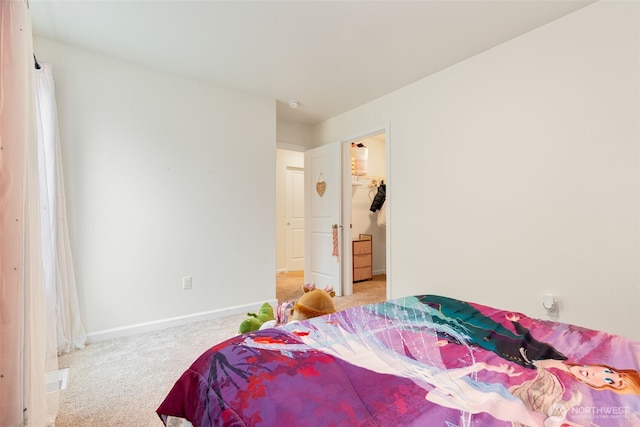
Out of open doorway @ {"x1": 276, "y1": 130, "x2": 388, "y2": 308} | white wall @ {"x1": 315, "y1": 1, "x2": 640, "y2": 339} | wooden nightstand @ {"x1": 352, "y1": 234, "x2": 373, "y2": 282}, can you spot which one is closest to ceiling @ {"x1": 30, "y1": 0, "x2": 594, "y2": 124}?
white wall @ {"x1": 315, "y1": 1, "x2": 640, "y2": 339}

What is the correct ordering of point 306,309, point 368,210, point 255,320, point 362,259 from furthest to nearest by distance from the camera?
point 368,210 → point 362,259 → point 255,320 → point 306,309

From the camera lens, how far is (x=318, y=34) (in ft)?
7.24

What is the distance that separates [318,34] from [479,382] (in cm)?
233

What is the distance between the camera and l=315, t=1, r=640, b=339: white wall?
1825 mm

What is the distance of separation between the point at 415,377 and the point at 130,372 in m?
2.02

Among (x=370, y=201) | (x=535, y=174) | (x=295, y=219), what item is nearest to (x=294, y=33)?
→ (x=535, y=174)

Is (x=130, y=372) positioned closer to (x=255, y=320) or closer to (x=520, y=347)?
(x=255, y=320)

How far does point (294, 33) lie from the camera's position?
219cm

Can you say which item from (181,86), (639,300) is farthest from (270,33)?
(639,300)

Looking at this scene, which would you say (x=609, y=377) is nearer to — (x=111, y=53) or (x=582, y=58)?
(x=582, y=58)

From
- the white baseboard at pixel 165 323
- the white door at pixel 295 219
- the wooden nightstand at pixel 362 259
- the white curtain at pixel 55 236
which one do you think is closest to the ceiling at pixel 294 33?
the white curtain at pixel 55 236

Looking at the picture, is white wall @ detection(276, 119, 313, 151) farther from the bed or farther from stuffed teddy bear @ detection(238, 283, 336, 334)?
the bed

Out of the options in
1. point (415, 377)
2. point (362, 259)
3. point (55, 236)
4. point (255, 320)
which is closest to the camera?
point (415, 377)

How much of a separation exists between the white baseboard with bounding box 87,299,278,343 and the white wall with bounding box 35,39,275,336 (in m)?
0.03
